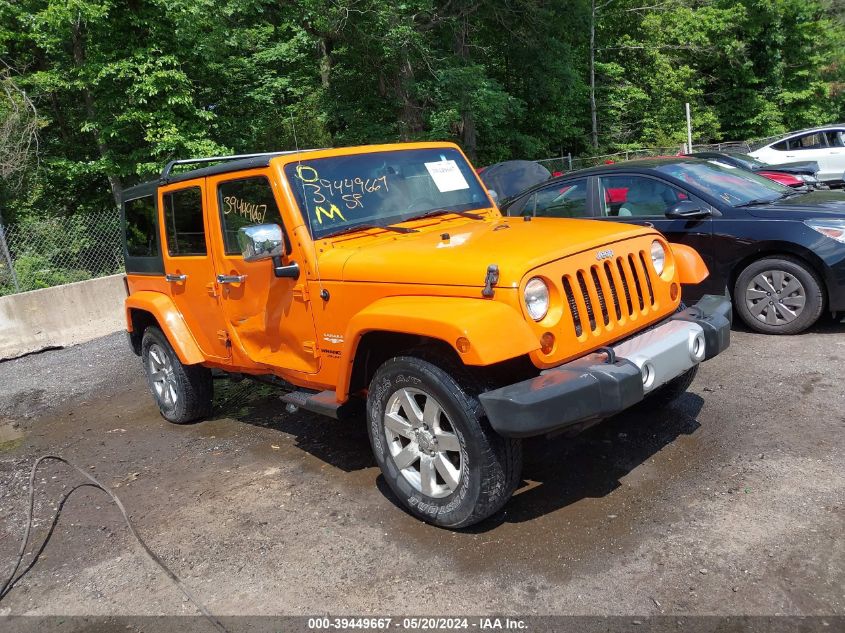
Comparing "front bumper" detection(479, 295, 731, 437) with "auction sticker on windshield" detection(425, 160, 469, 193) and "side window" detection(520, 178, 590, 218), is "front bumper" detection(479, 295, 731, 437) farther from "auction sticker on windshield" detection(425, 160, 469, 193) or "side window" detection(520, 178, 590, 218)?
"side window" detection(520, 178, 590, 218)

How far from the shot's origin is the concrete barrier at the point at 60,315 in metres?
8.88

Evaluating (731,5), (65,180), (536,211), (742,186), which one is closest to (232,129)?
(65,180)

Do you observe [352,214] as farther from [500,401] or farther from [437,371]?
[500,401]

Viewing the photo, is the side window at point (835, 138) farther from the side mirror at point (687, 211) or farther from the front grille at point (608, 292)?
the front grille at point (608, 292)

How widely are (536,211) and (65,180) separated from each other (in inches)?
522

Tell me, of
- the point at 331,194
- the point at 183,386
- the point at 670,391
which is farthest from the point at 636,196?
the point at 183,386

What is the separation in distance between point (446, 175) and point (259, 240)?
151cm

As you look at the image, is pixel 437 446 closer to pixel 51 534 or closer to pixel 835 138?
pixel 51 534

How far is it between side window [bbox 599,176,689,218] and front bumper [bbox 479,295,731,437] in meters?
3.23

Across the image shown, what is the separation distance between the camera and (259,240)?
364cm

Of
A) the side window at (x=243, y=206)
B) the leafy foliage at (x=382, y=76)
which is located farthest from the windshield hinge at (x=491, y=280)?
the leafy foliage at (x=382, y=76)

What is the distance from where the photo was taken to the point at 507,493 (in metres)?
3.17

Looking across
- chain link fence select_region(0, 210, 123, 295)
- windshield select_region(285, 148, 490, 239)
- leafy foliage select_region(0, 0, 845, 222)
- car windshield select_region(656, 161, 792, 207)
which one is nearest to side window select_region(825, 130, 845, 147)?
leafy foliage select_region(0, 0, 845, 222)

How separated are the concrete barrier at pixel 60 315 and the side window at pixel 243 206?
6.04 meters
